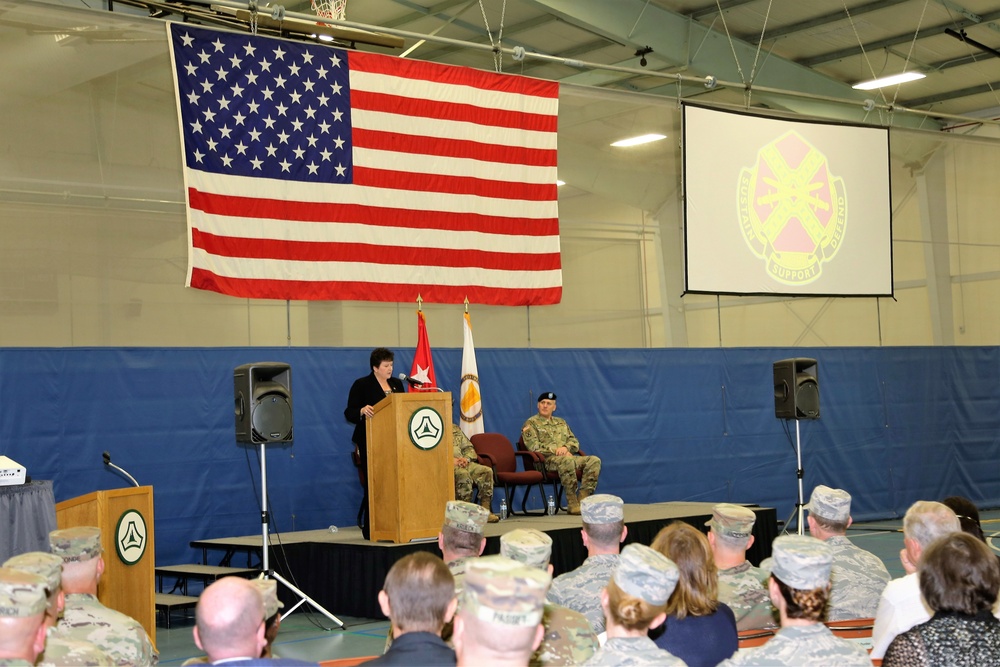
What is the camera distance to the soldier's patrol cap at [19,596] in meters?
2.38

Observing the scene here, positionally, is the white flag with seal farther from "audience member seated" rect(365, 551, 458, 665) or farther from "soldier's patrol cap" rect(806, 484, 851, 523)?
"audience member seated" rect(365, 551, 458, 665)

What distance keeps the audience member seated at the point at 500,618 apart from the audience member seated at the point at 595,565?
1750mm

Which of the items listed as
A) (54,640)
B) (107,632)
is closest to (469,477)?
(107,632)

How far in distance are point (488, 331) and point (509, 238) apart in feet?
3.11

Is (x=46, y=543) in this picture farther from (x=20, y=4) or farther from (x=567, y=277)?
(x=567, y=277)

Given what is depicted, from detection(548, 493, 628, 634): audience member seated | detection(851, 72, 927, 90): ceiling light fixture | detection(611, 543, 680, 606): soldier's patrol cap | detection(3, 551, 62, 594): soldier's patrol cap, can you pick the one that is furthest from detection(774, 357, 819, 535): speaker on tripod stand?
detection(3, 551, 62, 594): soldier's patrol cap

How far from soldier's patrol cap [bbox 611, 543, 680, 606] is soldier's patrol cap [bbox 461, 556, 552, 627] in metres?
0.40

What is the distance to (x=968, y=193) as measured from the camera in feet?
45.2

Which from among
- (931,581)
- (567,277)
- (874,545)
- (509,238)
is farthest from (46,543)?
(874,545)

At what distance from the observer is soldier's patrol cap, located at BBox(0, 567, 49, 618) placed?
2.38m

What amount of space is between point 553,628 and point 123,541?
11.0ft

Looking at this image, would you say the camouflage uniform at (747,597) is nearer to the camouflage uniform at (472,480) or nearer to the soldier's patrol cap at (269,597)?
the soldier's patrol cap at (269,597)

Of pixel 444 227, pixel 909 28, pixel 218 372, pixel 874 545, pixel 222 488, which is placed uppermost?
pixel 909 28

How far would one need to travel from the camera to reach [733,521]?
402cm
